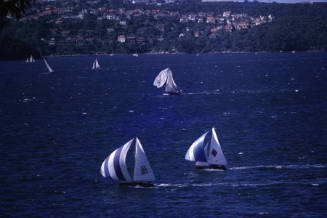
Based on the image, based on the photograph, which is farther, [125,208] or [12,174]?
[12,174]

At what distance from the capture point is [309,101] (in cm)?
10819

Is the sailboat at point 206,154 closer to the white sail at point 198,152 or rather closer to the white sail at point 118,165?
the white sail at point 198,152

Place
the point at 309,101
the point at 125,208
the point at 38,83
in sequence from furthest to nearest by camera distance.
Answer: the point at 38,83 → the point at 309,101 → the point at 125,208

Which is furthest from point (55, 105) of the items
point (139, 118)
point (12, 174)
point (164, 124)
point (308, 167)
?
point (308, 167)

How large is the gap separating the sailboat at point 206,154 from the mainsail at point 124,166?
5987 mm

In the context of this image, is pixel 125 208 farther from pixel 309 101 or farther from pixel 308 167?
pixel 309 101

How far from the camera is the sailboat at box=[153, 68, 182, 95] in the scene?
118 metres

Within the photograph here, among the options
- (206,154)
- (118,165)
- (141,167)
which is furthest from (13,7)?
(206,154)

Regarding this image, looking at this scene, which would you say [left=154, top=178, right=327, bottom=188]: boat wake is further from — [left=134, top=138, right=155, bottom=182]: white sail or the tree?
the tree

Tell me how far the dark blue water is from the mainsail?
106 cm

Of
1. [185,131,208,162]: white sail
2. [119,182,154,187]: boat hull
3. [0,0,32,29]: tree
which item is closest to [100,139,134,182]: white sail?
[119,182,154,187]: boat hull

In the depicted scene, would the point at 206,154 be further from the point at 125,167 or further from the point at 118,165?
the point at 118,165

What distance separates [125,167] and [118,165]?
54 cm

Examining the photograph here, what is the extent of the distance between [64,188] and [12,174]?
6.98 metres
